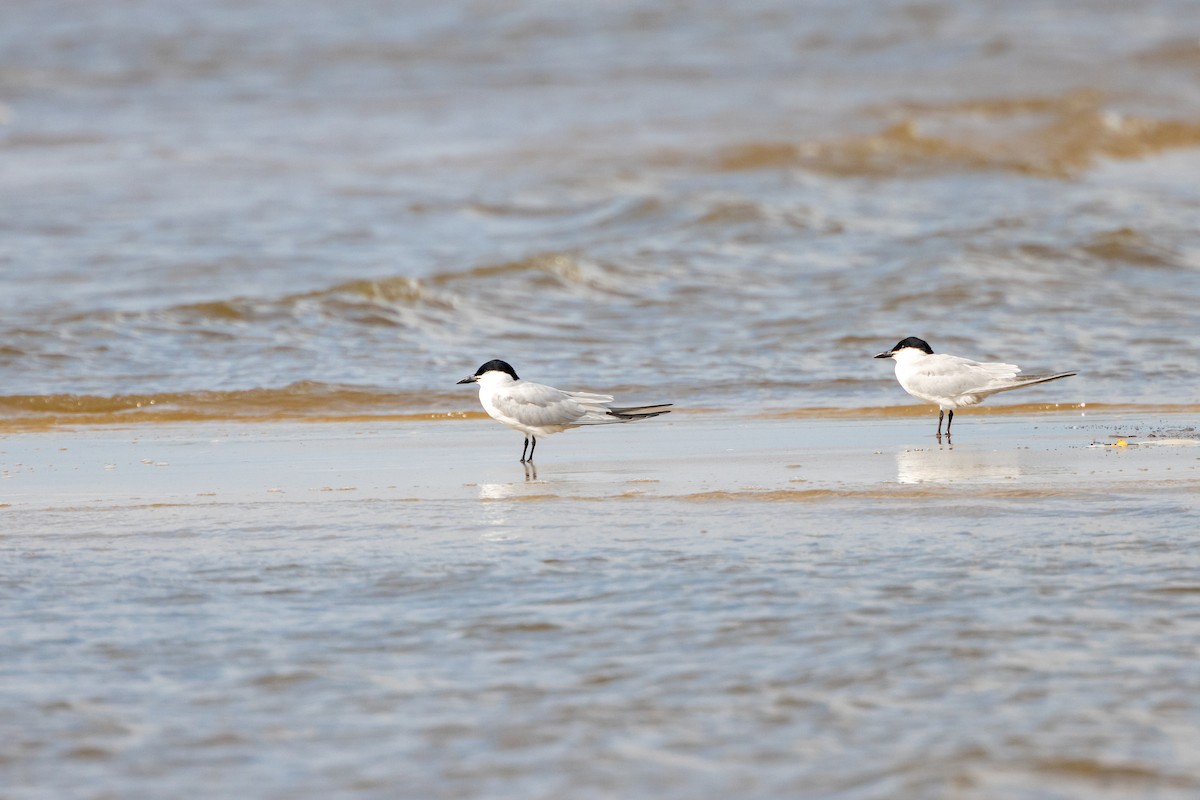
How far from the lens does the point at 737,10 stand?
2483 centimetres

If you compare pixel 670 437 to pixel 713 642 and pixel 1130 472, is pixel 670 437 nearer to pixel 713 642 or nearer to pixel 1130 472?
pixel 1130 472

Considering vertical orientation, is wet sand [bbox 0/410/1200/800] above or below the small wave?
below

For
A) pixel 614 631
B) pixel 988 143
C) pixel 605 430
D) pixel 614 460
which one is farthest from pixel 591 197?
pixel 614 631

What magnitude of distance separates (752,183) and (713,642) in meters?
12.8

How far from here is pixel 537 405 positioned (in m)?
6.91

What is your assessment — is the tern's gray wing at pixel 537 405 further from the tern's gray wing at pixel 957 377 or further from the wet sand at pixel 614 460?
the tern's gray wing at pixel 957 377

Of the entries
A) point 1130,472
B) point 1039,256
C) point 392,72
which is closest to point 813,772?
point 1130,472

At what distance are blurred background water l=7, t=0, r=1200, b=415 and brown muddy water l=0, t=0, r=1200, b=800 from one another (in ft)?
0.25

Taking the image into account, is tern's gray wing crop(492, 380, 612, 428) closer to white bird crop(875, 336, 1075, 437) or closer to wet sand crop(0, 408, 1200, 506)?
wet sand crop(0, 408, 1200, 506)

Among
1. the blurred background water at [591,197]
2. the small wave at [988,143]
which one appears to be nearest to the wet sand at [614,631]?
the blurred background water at [591,197]

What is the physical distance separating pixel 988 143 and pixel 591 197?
5359 mm

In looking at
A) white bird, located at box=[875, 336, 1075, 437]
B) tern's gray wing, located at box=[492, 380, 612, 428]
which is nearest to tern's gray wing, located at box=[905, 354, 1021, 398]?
white bird, located at box=[875, 336, 1075, 437]

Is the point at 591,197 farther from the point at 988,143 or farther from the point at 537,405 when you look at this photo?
the point at 537,405

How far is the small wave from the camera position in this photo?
668 inches
